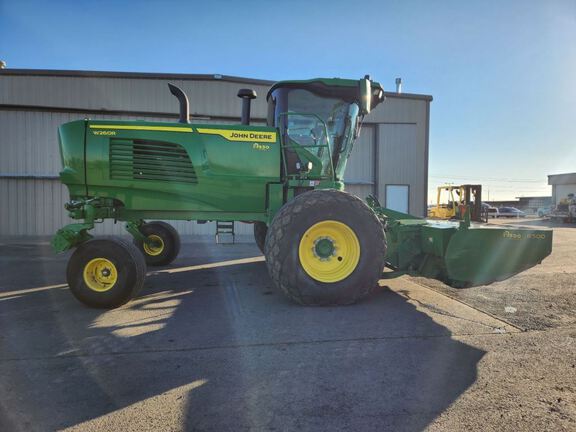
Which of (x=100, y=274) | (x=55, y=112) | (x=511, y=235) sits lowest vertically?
(x=100, y=274)

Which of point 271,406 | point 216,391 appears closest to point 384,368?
point 271,406

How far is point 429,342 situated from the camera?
347cm

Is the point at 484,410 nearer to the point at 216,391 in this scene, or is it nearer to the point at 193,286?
the point at 216,391

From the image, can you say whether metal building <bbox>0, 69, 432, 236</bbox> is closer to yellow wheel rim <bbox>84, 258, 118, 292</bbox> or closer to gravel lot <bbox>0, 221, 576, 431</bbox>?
yellow wheel rim <bbox>84, 258, 118, 292</bbox>

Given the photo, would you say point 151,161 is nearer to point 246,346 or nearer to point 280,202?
point 280,202

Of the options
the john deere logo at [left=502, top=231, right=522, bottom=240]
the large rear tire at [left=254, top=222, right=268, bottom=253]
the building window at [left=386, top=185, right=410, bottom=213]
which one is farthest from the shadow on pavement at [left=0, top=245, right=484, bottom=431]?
the building window at [left=386, top=185, right=410, bottom=213]

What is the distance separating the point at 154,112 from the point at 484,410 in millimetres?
13208

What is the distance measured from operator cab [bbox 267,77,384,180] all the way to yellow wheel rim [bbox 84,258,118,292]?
2548mm

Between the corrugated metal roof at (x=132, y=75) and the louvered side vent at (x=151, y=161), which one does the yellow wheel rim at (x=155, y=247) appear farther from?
the corrugated metal roof at (x=132, y=75)

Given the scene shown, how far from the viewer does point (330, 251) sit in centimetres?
460

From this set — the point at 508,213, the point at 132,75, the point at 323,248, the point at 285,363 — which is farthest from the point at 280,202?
the point at 508,213

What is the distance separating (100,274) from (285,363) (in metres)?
2.71

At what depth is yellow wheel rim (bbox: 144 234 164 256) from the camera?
7.41m

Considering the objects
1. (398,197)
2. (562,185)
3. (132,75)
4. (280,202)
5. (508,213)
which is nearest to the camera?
(280,202)
